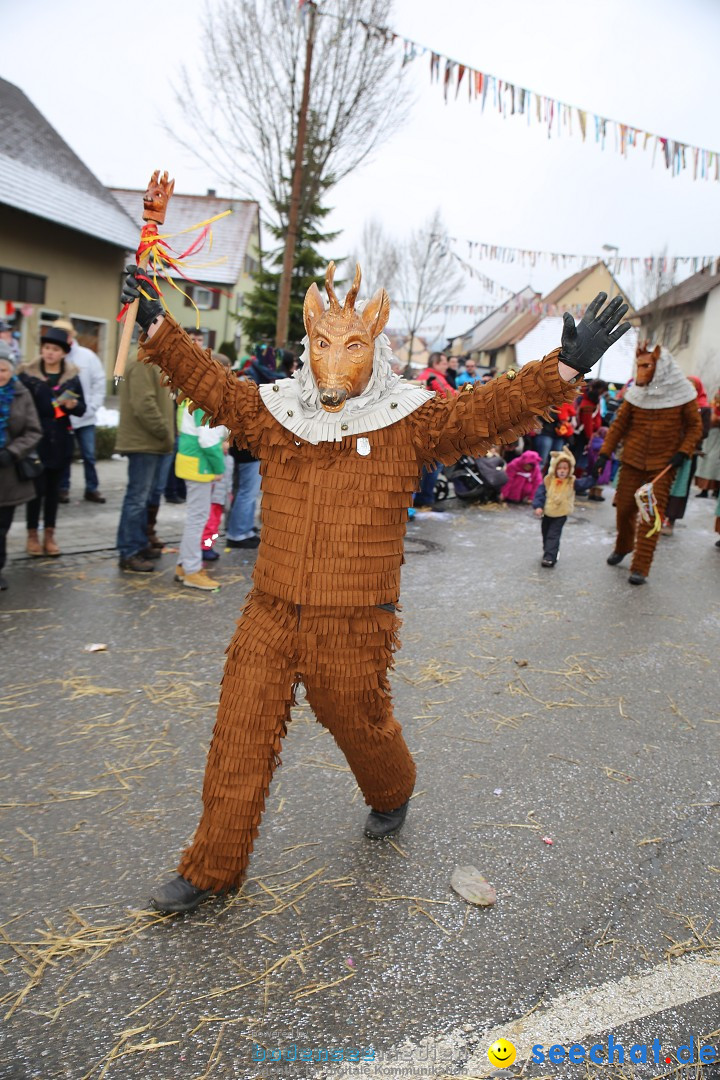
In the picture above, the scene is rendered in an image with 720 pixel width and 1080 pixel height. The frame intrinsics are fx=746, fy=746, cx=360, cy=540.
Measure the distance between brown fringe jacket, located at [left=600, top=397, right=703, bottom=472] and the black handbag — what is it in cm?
493

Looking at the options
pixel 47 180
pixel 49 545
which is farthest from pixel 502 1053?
pixel 47 180

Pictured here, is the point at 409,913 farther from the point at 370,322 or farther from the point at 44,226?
the point at 44,226

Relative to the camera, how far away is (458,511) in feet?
31.6

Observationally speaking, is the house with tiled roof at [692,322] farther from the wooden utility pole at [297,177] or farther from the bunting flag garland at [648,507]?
the bunting flag garland at [648,507]

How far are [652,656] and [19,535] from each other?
505 centimetres

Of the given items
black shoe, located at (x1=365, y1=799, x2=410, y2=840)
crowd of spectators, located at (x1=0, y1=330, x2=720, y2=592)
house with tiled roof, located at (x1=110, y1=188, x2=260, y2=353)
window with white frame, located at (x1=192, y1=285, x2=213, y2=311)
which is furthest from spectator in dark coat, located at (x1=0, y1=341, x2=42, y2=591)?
window with white frame, located at (x1=192, y1=285, x2=213, y2=311)

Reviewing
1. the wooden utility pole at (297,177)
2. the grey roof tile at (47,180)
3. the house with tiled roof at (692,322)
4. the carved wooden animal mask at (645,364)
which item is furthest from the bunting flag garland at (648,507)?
the house with tiled roof at (692,322)

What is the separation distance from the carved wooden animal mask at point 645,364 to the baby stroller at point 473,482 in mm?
3308

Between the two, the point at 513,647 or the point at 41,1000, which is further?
the point at 513,647

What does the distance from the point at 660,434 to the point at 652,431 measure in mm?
71

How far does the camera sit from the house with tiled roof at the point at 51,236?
1427 centimetres

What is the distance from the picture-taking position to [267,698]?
7.38 feet

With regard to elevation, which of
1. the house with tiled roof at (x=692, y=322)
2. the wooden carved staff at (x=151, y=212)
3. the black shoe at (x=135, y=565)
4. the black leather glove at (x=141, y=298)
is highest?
the house with tiled roof at (x=692, y=322)

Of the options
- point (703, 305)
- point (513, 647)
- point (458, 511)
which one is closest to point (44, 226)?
point (458, 511)
